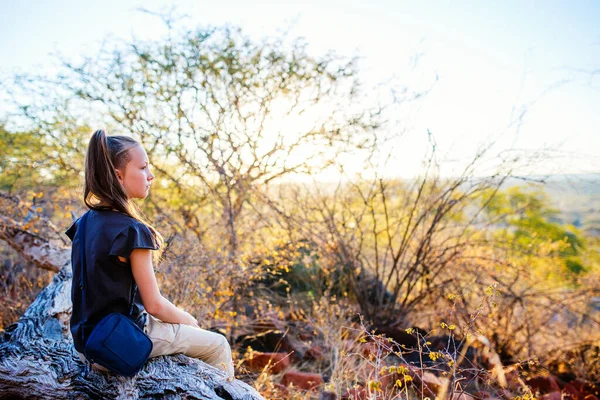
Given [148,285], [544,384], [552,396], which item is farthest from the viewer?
[544,384]

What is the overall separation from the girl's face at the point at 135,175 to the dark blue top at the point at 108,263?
0.14m

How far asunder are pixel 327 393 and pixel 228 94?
381 cm

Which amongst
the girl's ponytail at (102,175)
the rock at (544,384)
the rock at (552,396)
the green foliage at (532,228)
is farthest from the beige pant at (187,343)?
the rock at (544,384)

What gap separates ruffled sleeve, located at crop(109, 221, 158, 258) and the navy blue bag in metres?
0.26

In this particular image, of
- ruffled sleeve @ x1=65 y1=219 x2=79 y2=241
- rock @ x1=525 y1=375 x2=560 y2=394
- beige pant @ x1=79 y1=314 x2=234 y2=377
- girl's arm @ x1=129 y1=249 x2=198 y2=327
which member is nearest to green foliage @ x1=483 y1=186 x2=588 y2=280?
rock @ x1=525 y1=375 x2=560 y2=394

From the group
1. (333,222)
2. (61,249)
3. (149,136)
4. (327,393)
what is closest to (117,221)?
(327,393)

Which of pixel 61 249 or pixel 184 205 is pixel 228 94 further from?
pixel 61 249

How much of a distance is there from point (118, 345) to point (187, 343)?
43cm

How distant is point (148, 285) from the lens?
1.73m

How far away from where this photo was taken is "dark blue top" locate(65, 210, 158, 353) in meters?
1.67

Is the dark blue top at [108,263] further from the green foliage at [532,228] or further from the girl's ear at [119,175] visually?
the green foliage at [532,228]

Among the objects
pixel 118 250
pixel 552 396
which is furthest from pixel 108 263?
pixel 552 396

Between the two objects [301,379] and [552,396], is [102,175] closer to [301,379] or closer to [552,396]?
[301,379]

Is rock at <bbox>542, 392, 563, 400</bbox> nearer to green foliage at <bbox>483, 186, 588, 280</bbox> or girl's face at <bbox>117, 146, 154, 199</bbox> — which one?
green foliage at <bbox>483, 186, 588, 280</bbox>
